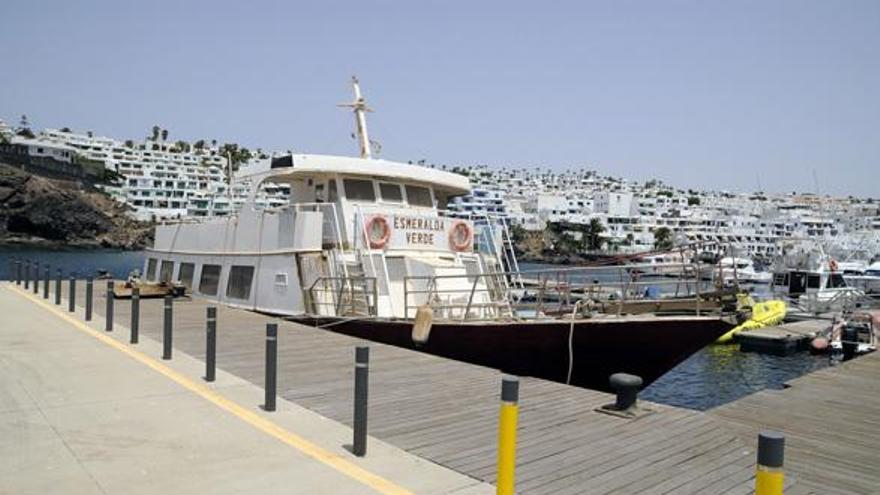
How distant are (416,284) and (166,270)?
11558mm

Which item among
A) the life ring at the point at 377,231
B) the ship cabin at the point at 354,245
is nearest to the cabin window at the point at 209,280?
the ship cabin at the point at 354,245

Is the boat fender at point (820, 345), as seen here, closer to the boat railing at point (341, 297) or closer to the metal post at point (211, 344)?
the boat railing at point (341, 297)

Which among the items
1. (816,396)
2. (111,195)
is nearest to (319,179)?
(816,396)

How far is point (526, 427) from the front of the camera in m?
6.68

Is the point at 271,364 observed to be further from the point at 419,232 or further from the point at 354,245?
the point at 419,232

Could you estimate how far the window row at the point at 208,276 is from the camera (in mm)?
17188

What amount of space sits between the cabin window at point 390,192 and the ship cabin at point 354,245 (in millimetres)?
25

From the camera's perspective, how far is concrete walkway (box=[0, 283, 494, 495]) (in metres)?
5.02

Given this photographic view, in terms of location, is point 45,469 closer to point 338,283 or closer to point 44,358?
point 44,358

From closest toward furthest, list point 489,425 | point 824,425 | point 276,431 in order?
point 276,431 → point 489,425 → point 824,425

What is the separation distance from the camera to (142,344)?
446 inches

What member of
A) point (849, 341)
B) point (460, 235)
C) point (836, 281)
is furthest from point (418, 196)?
point (836, 281)

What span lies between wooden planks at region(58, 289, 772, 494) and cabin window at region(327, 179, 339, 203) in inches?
224

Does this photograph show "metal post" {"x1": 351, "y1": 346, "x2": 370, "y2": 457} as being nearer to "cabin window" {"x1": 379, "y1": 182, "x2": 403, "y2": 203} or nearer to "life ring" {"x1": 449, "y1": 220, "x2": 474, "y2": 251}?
"life ring" {"x1": 449, "y1": 220, "x2": 474, "y2": 251}
